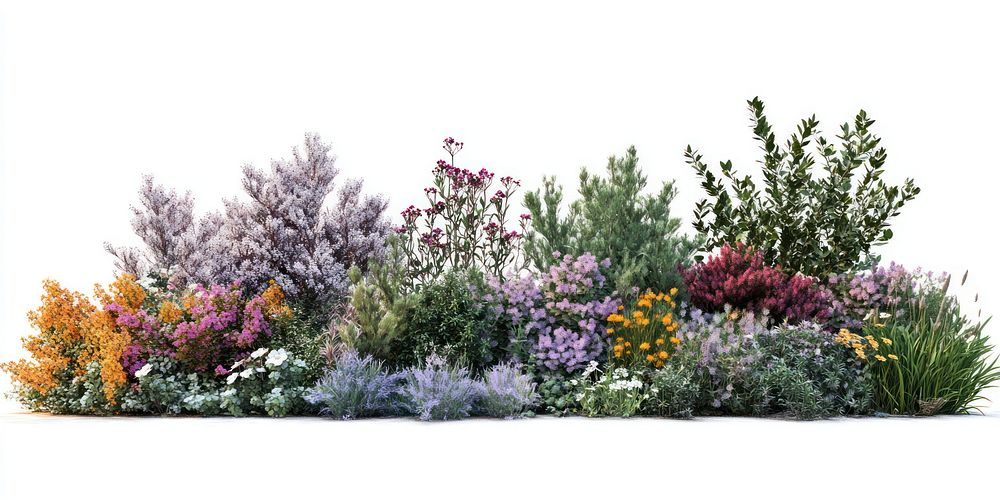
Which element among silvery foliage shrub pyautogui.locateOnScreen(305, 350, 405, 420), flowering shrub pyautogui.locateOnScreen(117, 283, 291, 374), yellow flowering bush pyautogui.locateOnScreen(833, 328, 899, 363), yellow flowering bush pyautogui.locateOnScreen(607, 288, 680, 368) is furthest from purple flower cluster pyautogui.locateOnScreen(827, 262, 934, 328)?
flowering shrub pyautogui.locateOnScreen(117, 283, 291, 374)

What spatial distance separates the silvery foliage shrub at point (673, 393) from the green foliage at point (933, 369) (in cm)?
264

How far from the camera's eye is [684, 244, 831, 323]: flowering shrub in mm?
10758

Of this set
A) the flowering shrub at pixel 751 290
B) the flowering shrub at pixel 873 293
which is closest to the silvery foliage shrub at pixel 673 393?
the flowering shrub at pixel 751 290

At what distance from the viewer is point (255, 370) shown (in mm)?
9062

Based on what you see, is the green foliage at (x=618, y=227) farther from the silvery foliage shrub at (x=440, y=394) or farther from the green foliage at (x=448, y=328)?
the silvery foliage shrub at (x=440, y=394)

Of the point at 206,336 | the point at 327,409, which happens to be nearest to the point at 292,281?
the point at 206,336

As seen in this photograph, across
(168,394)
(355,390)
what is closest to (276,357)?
(355,390)

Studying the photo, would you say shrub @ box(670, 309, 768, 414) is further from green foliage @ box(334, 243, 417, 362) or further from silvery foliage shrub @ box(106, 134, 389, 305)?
silvery foliage shrub @ box(106, 134, 389, 305)

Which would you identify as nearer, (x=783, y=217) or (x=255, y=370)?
(x=255, y=370)

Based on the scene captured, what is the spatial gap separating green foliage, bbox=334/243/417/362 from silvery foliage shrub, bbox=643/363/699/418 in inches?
121

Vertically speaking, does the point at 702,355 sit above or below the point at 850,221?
below

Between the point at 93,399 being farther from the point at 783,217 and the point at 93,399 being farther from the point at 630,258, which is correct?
the point at 783,217

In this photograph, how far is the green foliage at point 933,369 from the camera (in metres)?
9.58

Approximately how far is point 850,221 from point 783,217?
1042 mm
